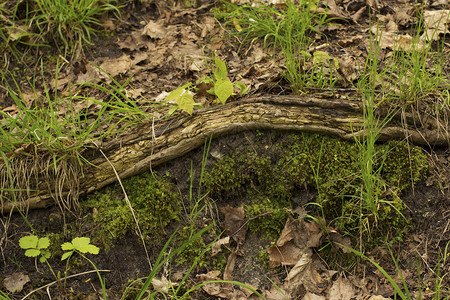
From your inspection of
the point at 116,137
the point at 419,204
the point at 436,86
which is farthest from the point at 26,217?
the point at 436,86

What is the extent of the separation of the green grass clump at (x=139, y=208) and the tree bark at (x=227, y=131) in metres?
0.08

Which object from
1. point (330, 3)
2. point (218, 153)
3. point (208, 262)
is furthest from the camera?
point (330, 3)

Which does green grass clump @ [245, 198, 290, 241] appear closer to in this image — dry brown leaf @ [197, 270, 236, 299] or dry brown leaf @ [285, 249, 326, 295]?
dry brown leaf @ [285, 249, 326, 295]

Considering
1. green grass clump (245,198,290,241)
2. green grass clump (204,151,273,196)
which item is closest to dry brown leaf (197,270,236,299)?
green grass clump (245,198,290,241)

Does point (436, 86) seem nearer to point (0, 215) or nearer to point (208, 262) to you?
point (208, 262)

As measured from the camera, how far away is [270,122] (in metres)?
2.76

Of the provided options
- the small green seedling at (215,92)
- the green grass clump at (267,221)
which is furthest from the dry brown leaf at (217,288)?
the small green seedling at (215,92)

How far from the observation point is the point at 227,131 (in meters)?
2.78

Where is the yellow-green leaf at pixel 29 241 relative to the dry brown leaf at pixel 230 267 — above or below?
above

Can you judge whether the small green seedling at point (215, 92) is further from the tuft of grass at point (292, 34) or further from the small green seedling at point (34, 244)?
the small green seedling at point (34, 244)

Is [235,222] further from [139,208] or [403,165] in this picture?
[403,165]

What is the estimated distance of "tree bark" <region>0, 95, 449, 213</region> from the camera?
107 inches

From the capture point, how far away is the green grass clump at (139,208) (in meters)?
2.66

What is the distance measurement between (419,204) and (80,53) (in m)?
3.09
